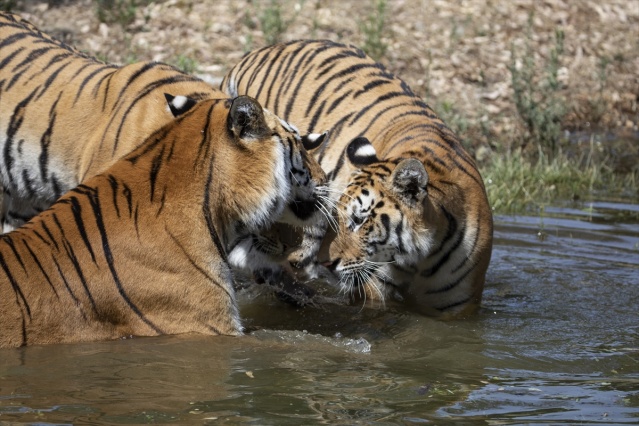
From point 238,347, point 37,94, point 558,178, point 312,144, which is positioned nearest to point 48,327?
point 238,347

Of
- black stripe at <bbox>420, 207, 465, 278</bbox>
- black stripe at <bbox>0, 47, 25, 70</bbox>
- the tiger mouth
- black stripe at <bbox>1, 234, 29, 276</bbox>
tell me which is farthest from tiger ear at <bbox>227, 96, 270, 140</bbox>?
black stripe at <bbox>0, 47, 25, 70</bbox>

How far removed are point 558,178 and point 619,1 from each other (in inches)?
190

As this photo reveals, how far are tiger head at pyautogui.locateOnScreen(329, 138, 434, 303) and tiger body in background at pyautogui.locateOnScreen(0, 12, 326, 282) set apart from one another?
1.29 ft

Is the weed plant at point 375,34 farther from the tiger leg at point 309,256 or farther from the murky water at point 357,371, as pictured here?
the tiger leg at point 309,256

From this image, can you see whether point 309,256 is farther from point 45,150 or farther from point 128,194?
point 45,150

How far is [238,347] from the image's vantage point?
435cm

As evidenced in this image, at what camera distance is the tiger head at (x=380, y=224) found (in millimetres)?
5035

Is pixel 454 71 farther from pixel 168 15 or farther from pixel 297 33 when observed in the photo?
pixel 168 15

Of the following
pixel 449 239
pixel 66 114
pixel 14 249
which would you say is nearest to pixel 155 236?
pixel 14 249

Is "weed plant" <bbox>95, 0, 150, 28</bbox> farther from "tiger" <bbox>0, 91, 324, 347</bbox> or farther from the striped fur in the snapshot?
"tiger" <bbox>0, 91, 324, 347</bbox>

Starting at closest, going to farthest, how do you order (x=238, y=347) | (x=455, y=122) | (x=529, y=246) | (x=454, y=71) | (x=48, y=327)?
(x=48, y=327)
(x=238, y=347)
(x=529, y=246)
(x=455, y=122)
(x=454, y=71)

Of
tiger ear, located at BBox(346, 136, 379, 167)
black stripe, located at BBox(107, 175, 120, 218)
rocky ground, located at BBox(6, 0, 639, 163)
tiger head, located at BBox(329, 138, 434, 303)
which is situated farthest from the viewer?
rocky ground, located at BBox(6, 0, 639, 163)

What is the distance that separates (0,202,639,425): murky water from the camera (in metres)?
3.67

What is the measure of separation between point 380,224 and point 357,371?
40.8 inches
